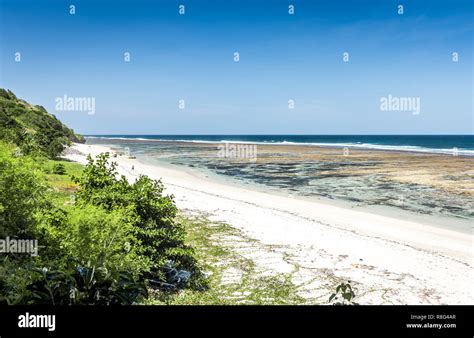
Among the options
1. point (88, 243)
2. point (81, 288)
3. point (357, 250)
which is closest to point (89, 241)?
point (88, 243)

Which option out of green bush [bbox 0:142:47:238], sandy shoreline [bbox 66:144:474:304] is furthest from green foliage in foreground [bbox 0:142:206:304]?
sandy shoreline [bbox 66:144:474:304]

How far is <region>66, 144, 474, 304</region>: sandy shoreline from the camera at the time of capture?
334 inches

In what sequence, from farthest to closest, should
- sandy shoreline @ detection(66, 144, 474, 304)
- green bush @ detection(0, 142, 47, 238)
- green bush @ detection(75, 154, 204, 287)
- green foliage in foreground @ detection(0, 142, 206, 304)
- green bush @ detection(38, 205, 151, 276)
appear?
sandy shoreline @ detection(66, 144, 474, 304)
green bush @ detection(75, 154, 204, 287)
green bush @ detection(0, 142, 47, 238)
green bush @ detection(38, 205, 151, 276)
green foliage in foreground @ detection(0, 142, 206, 304)

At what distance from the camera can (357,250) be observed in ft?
38.1

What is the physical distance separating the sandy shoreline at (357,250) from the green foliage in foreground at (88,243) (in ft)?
9.29

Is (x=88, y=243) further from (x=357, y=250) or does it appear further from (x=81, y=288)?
(x=357, y=250)

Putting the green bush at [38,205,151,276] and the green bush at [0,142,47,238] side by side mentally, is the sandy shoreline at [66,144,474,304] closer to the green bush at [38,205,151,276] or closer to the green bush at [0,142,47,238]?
the green bush at [38,205,151,276]

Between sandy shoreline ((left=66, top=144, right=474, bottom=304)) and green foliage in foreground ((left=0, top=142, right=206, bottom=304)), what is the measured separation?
283 centimetres

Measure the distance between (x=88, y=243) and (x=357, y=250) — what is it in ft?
27.5

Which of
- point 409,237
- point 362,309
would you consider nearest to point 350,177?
point 409,237

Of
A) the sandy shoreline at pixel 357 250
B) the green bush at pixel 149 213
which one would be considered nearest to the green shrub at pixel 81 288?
the green bush at pixel 149 213

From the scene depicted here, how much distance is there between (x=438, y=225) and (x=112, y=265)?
14.7m

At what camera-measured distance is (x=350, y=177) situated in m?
33.6

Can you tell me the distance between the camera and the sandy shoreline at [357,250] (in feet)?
27.8
